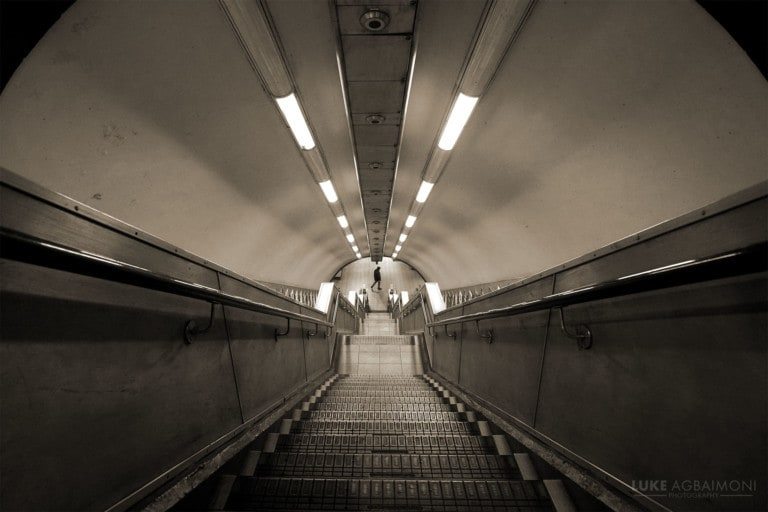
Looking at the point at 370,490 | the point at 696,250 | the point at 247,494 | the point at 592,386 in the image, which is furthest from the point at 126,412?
the point at 696,250

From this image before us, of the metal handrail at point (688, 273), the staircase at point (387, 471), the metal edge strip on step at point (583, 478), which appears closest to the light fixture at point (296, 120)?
the staircase at point (387, 471)

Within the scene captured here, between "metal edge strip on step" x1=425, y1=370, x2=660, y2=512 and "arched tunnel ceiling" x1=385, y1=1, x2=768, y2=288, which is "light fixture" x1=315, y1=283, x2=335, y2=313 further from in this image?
"metal edge strip on step" x1=425, y1=370, x2=660, y2=512

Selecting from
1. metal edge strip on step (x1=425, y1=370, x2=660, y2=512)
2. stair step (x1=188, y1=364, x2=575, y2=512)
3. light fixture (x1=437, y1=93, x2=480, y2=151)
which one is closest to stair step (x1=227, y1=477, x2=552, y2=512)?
stair step (x1=188, y1=364, x2=575, y2=512)

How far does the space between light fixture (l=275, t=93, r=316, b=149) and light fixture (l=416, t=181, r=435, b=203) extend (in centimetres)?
277

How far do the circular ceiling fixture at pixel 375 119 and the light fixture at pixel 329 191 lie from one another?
2675 mm

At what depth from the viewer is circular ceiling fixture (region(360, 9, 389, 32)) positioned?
3180 mm

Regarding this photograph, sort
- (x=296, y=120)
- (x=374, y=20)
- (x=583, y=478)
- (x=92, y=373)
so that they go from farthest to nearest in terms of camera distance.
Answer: (x=296, y=120) < (x=374, y=20) < (x=583, y=478) < (x=92, y=373)

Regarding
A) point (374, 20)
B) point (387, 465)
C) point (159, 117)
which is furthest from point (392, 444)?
point (159, 117)

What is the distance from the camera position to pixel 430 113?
16.9 ft

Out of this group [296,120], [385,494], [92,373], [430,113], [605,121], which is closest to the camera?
[92,373]

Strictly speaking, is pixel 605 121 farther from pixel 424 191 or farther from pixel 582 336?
pixel 424 191

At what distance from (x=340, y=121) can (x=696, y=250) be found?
4958mm

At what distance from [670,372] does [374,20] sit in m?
3.46

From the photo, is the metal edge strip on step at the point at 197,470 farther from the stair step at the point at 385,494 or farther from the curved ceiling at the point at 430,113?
the curved ceiling at the point at 430,113
